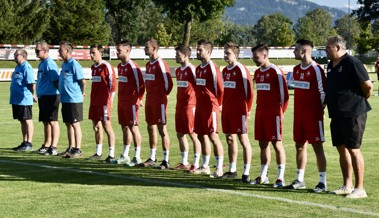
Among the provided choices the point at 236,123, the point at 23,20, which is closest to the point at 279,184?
the point at 236,123

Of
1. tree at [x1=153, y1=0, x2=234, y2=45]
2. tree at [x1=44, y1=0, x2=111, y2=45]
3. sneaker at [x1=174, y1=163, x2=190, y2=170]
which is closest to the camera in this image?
sneaker at [x1=174, y1=163, x2=190, y2=170]

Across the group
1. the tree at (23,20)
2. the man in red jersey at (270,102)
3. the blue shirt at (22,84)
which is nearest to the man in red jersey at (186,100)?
the man in red jersey at (270,102)

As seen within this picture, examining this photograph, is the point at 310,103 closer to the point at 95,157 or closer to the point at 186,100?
the point at 186,100

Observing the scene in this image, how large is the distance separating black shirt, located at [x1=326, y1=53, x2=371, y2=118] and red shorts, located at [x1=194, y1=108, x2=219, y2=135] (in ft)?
8.27

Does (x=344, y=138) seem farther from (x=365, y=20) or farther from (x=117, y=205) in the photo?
(x=365, y=20)

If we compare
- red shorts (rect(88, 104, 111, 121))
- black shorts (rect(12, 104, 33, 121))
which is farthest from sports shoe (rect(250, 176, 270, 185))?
black shorts (rect(12, 104, 33, 121))

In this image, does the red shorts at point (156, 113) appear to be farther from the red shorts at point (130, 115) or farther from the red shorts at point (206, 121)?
the red shorts at point (206, 121)

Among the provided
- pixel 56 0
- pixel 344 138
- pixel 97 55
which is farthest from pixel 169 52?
pixel 344 138

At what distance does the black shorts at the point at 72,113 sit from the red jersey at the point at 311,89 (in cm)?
530

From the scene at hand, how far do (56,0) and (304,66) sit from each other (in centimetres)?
6782

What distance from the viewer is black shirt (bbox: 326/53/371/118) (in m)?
9.44

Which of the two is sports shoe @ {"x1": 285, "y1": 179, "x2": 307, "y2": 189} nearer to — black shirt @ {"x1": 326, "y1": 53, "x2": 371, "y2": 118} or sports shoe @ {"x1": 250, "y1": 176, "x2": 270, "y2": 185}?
sports shoe @ {"x1": 250, "y1": 176, "x2": 270, "y2": 185}

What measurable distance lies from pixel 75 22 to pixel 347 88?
68095 mm

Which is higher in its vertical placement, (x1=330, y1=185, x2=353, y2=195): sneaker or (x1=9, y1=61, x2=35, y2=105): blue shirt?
(x1=9, y1=61, x2=35, y2=105): blue shirt
